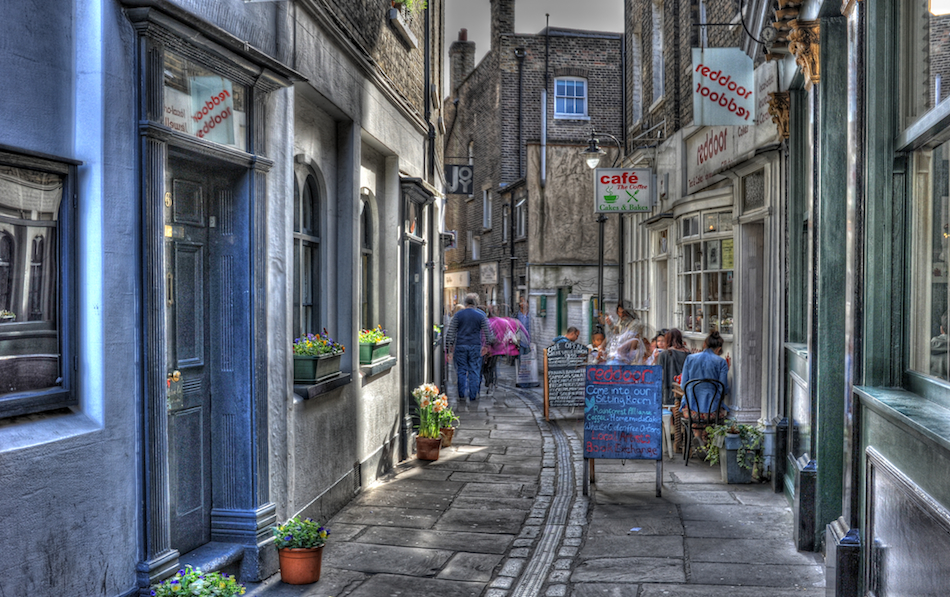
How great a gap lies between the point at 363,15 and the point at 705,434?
5.83 meters

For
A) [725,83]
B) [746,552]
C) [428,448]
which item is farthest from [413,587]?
[725,83]

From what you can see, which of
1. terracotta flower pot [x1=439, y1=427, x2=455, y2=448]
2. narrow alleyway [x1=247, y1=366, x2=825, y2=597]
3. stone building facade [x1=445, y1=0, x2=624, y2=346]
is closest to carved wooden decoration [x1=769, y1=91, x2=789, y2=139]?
narrow alleyway [x1=247, y1=366, x2=825, y2=597]

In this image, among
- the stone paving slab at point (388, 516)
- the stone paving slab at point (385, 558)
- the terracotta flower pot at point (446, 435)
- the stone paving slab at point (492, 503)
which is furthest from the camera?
the terracotta flower pot at point (446, 435)

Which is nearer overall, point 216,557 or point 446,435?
point 216,557

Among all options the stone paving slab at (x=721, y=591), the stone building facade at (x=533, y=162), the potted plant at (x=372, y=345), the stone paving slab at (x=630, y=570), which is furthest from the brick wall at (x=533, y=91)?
the stone paving slab at (x=721, y=591)

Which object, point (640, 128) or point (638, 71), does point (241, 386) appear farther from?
point (638, 71)

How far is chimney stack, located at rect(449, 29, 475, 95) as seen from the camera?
119 ft

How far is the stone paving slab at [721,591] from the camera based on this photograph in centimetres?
530

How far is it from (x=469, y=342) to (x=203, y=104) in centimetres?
1017

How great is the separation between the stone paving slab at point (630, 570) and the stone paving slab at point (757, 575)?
13 centimetres

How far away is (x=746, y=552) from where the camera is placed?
619 cm

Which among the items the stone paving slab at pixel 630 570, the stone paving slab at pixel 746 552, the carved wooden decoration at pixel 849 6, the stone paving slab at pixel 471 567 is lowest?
the stone paving slab at pixel 471 567

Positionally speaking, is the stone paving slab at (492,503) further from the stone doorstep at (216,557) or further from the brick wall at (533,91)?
the brick wall at (533,91)

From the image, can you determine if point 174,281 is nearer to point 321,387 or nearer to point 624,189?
point 321,387
